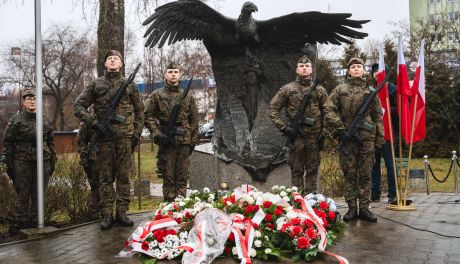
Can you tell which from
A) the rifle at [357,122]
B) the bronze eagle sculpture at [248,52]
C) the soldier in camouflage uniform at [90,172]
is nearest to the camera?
the rifle at [357,122]

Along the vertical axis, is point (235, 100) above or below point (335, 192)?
above

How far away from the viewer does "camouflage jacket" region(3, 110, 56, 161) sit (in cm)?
709

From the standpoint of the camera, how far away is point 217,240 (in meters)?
4.98

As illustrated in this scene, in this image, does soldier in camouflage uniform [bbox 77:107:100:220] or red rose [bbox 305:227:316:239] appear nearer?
red rose [bbox 305:227:316:239]

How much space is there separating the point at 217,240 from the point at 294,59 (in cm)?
425

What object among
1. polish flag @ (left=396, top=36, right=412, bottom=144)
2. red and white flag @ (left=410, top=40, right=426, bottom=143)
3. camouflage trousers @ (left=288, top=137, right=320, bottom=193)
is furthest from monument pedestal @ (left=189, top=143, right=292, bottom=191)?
red and white flag @ (left=410, top=40, right=426, bottom=143)

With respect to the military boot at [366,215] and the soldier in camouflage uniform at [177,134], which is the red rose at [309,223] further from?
the soldier in camouflage uniform at [177,134]

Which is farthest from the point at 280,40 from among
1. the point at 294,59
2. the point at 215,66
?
the point at 215,66

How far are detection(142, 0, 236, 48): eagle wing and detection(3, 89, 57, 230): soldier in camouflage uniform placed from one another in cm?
208

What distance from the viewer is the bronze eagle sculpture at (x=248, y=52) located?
26.5 ft

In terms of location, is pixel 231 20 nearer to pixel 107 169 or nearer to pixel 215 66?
pixel 215 66

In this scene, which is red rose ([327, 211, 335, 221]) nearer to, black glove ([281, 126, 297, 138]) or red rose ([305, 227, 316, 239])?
red rose ([305, 227, 316, 239])

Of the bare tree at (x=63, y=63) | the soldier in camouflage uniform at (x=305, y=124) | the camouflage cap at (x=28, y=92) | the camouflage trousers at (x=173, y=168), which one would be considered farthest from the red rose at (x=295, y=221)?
the bare tree at (x=63, y=63)

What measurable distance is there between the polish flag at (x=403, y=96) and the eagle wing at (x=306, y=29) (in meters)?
0.73
